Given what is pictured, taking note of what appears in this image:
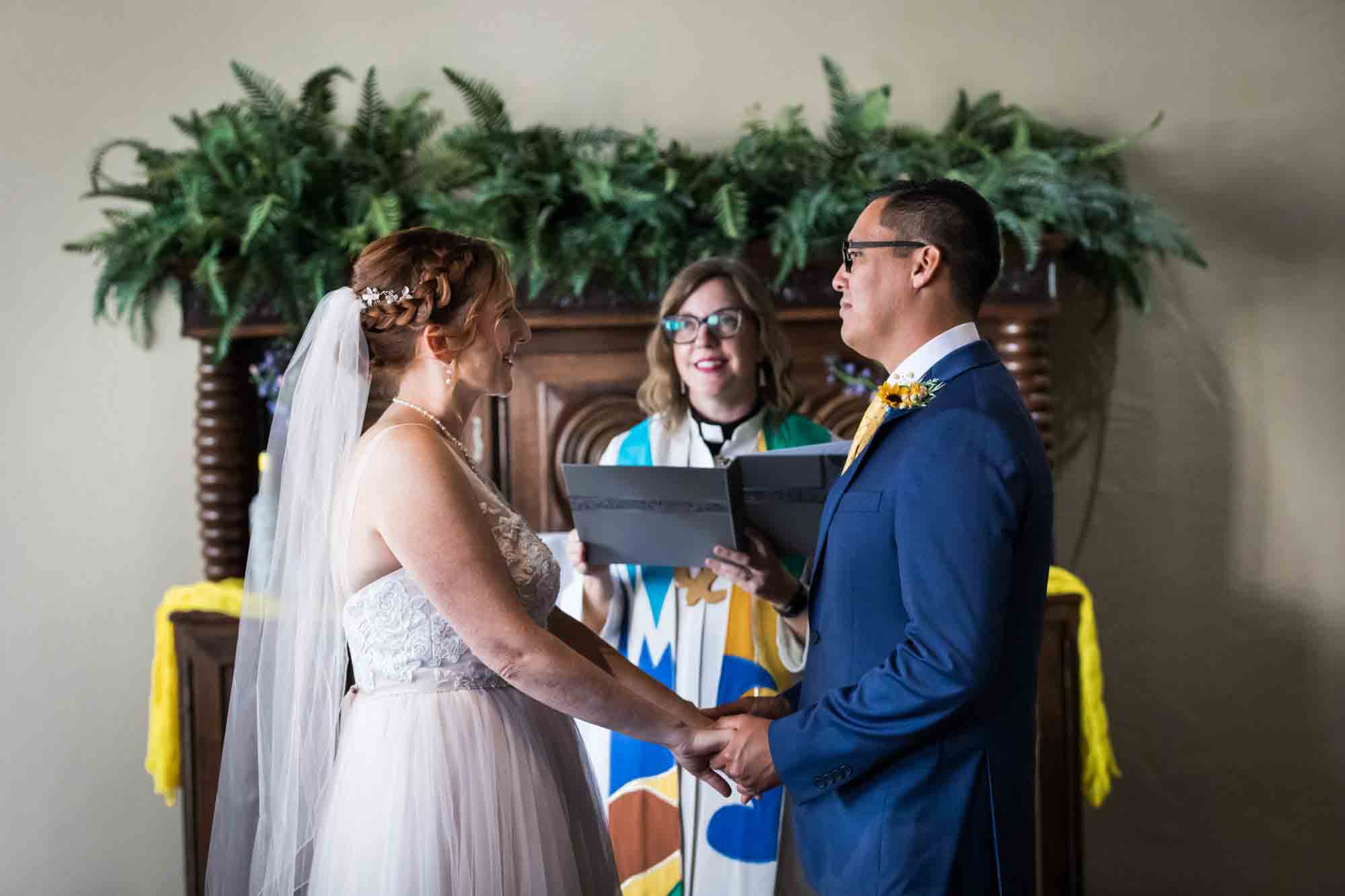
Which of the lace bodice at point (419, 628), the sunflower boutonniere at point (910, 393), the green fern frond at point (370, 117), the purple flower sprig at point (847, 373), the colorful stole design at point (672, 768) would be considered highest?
the green fern frond at point (370, 117)

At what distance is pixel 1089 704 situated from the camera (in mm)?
3244

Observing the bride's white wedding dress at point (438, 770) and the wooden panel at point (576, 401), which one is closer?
the bride's white wedding dress at point (438, 770)

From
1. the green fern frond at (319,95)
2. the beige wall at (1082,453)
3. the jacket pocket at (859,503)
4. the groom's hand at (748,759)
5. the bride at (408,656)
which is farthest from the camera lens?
the beige wall at (1082,453)

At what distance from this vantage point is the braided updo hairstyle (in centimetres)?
184

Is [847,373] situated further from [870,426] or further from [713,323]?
[870,426]

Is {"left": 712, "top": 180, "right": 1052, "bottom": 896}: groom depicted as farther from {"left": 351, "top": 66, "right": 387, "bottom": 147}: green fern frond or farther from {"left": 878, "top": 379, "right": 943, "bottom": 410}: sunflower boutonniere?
{"left": 351, "top": 66, "right": 387, "bottom": 147}: green fern frond

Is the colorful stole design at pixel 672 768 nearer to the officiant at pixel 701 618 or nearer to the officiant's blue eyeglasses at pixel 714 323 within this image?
the officiant at pixel 701 618

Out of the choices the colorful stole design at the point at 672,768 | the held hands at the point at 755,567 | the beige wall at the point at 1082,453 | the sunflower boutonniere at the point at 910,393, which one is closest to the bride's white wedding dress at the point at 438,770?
the held hands at the point at 755,567

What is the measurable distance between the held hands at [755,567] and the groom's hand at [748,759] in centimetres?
46

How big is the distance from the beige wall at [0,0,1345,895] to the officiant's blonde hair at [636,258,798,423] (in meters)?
1.18

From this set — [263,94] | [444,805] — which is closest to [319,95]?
[263,94]

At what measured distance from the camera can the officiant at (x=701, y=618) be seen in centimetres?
260

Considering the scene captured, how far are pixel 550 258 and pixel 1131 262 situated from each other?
177 cm

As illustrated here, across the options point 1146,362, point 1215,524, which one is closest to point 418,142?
point 1146,362
